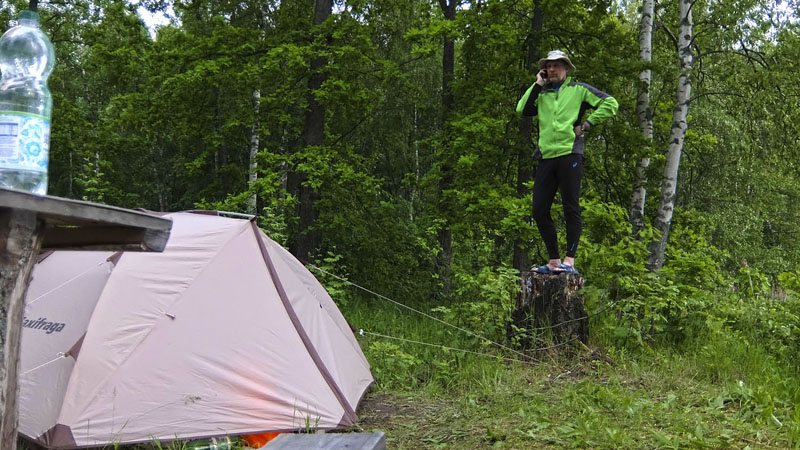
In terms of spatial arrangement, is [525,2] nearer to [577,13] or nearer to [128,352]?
[577,13]

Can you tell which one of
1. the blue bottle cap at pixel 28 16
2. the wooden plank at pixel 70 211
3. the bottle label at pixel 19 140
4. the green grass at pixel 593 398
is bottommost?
the green grass at pixel 593 398

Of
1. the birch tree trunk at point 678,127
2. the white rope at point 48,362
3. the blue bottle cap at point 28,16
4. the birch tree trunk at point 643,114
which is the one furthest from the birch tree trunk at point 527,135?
the blue bottle cap at point 28,16

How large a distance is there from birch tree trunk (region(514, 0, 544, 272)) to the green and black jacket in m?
3.46

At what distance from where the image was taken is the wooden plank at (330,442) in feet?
6.79

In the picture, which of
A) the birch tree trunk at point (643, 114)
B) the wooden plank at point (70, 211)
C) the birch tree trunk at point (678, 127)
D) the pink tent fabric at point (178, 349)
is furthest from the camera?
the birch tree trunk at point (643, 114)

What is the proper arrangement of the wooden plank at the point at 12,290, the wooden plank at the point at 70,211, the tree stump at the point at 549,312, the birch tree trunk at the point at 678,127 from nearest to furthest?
the wooden plank at the point at 70,211, the wooden plank at the point at 12,290, the tree stump at the point at 549,312, the birch tree trunk at the point at 678,127

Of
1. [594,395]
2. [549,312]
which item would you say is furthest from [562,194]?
[594,395]

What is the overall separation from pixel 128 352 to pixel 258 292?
933 millimetres

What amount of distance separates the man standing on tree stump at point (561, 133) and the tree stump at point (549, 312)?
0.44ft

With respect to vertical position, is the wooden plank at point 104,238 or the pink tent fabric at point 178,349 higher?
the wooden plank at point 104,238

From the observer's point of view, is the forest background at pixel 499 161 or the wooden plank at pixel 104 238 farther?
the forest background at pixel 499 161

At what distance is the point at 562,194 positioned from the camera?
5.61 m

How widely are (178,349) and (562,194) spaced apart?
3380mm

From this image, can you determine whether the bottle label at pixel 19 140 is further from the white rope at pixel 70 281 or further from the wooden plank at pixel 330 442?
the white rope at pixel 70 281
